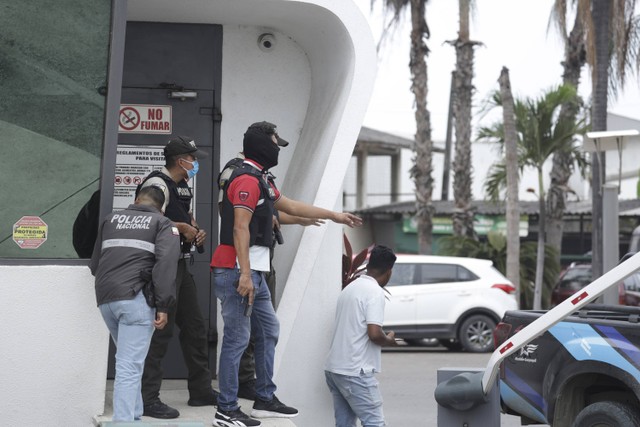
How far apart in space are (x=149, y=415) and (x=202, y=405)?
587 mm

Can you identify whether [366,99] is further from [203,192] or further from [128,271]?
[128,271]

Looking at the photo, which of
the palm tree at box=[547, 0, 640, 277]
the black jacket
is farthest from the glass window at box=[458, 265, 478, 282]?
the black jacket

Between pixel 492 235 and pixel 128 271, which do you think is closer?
pixel 128 271

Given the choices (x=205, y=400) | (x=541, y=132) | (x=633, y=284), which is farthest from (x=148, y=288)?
(x=541, y=132)

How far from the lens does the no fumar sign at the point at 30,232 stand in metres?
7.38

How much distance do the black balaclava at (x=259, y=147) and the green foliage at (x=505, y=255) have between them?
17836 millimetres

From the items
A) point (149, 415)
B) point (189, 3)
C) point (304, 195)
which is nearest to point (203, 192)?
point (304, 195)

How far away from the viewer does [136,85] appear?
9.23m

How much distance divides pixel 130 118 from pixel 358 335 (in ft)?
9.20

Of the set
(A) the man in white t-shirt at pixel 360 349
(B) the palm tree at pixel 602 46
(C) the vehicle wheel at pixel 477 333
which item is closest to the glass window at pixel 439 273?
(C) the vehicle wheel at pixel 477 333

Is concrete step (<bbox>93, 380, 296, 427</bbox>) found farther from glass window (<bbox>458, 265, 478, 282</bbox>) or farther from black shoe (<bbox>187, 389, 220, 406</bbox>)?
glass window (<bbox>458, 265, 478, 282</bbox>)

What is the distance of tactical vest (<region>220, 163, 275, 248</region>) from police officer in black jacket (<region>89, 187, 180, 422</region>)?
0.60 meters

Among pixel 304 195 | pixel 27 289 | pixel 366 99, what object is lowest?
pixel 27 289

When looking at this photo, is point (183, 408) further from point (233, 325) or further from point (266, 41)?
point (266, 41)
